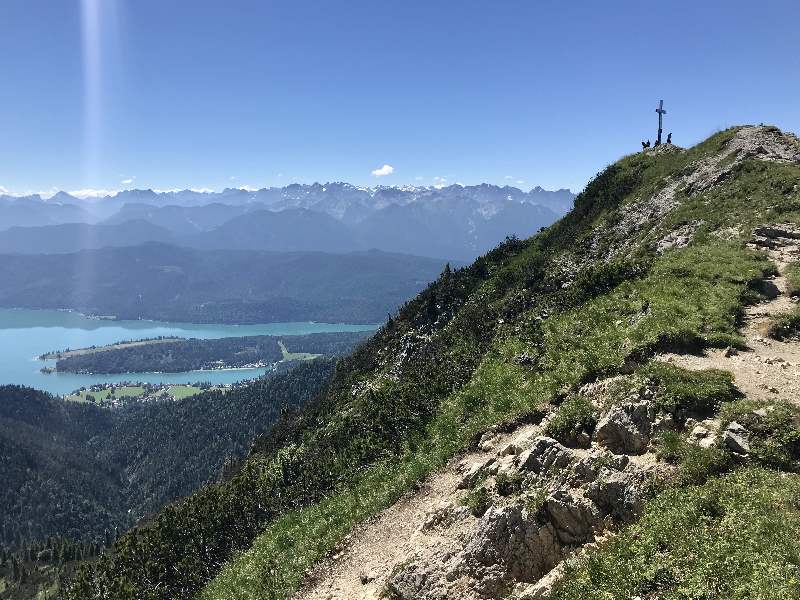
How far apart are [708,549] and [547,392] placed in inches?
467

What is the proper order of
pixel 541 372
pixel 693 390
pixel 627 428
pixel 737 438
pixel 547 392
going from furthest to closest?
pixel 541 372 → pixel 547 392 → pixel 693 390 → pixel 627 428 → pixel 737 438

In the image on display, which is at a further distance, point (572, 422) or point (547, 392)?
point (547, 392)

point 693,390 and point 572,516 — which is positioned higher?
point 693,390

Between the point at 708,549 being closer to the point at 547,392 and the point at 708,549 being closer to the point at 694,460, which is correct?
the point at 694,460

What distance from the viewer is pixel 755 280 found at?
26281mm

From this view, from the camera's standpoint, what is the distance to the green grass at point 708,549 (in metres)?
10.6

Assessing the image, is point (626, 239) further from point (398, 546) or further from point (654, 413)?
point (398, 546)

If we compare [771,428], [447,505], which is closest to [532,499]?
[447,505]

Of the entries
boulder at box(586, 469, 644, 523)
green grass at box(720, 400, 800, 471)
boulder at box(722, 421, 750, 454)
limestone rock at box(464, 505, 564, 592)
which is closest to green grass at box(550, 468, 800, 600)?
boulder at box(586, 469, 644, 523)

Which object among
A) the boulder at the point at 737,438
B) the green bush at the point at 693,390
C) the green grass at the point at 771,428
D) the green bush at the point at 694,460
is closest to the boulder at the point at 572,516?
the green bush at the point at 694,460

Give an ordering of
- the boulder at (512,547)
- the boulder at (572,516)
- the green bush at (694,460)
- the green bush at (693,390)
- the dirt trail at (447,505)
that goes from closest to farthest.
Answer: the green bush at (694,460)
the boulder at (572,516)
the boulder at (512,547)
the green bush at (693,390)
the dirt trail at (447,505)

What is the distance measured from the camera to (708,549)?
1167cm

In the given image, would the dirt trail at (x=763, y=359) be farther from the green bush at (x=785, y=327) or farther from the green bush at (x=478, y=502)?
the green bush at (x=478, y=502)

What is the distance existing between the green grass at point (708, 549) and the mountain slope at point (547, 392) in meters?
0.50
